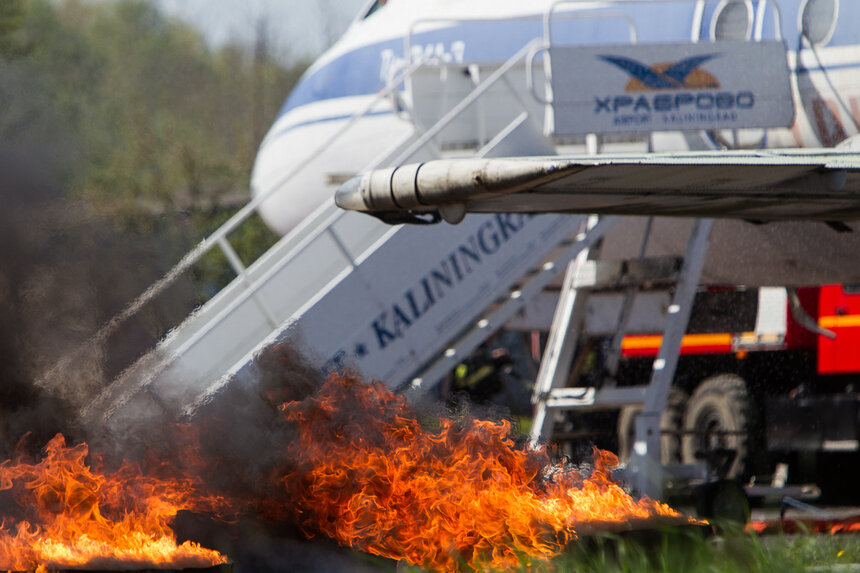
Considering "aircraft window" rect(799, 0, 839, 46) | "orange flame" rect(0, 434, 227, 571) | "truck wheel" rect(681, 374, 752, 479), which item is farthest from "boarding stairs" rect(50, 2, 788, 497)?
"truck wheel" rect(681, 374, 752, 479)

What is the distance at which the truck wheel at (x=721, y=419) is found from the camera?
12648 mm

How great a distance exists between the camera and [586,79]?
362 inches

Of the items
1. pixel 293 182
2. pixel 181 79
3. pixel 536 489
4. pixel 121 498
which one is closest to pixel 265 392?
pixel 121 498

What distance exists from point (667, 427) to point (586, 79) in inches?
256

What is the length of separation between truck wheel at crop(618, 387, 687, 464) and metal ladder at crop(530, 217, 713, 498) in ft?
11.6

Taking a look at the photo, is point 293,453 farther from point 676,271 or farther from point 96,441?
A: point 676,271

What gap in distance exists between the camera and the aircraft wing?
16.1 feet

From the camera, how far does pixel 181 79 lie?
4784 cm

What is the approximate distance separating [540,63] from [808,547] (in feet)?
19.6

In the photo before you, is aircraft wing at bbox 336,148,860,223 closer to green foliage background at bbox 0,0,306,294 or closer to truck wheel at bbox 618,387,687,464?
green foliage background at bbox 0,0,306,294

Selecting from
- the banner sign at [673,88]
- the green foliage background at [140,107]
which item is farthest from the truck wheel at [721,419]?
the green foliage background at [140,107]

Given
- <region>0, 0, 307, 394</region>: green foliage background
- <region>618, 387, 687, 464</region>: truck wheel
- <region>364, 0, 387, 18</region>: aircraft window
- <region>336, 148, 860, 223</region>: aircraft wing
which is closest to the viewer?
<region>336, 148, 860, 223</region>: aircraft wing

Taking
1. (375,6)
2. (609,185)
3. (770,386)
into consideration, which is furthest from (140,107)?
(609,185)

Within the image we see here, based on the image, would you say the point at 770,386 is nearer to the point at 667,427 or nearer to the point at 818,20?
the point at 667,427
